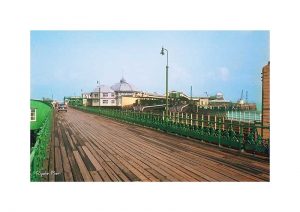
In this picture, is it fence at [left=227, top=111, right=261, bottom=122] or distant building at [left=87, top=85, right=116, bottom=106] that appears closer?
fence at [left=227, top=111, right=261, bottom=122]

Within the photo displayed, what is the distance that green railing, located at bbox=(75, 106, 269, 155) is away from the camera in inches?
313

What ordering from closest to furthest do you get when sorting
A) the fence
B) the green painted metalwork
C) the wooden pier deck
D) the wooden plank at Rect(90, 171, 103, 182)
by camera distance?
the wooden plank at Rect(90, 171, 103, 182), the wooden pier deck, the fence, the green painted metalwork

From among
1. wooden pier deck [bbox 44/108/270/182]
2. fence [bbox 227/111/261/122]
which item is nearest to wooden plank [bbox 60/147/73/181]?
wooden pier deck [bbox 44/108/270/182]

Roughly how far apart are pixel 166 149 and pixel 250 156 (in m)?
2.27

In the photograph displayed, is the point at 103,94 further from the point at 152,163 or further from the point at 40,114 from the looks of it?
the point at 152,163

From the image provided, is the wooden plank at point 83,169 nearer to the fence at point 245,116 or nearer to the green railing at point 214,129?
the green railing at point 214,129

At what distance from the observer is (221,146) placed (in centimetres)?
895

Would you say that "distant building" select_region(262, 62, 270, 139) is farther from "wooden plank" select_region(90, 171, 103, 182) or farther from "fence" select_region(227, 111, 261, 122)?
"wooden plank" select_region(90, 171, 103, 182)

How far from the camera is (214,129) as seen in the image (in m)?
9.37

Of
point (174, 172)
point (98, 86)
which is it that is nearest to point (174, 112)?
point (98, 86)

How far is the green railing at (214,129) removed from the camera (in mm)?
7938

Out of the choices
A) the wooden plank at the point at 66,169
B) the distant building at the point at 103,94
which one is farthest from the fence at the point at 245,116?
the wooden plank at the point at 66,169
